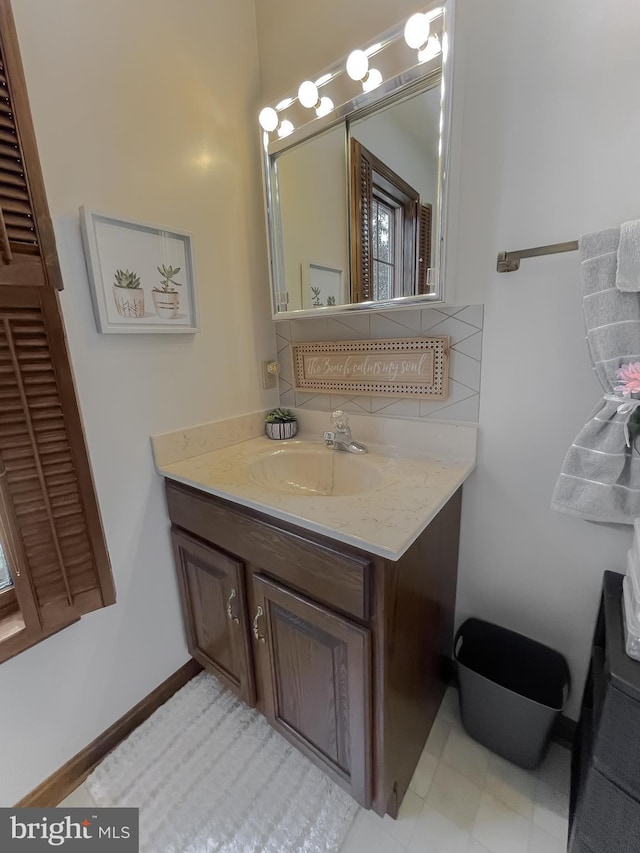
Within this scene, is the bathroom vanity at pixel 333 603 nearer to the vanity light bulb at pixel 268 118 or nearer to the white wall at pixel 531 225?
the white wall at pixel 531 225

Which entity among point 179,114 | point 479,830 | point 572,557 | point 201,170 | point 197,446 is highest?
point 179,114

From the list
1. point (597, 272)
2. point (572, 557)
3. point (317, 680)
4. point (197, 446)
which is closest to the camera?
point (597, 272)

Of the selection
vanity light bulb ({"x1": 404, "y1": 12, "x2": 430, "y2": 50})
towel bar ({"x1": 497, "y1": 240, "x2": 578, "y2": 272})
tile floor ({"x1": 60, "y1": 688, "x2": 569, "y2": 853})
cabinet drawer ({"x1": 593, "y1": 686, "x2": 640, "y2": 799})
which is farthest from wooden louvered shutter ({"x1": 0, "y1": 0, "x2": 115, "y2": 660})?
cabinet drawer ({"x1": 593, "y1": 686, "x2": 640, "y2": 799})

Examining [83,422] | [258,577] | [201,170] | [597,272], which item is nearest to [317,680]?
[258,577]

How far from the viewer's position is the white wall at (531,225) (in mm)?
809

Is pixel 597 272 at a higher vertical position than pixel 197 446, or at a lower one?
higher

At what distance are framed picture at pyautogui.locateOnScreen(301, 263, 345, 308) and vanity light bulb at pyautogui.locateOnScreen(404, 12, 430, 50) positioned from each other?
0.58m

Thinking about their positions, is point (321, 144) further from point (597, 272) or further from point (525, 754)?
point (525, 754)

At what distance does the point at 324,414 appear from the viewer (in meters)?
1.44

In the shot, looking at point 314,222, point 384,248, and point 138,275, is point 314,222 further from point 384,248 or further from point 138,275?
point 138,275

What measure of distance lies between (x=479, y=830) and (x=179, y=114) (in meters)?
2.22

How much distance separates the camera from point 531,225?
3.02 feet

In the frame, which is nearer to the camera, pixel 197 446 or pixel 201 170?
pixel 201 170

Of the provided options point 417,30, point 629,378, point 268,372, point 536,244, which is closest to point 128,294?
point 268,372
